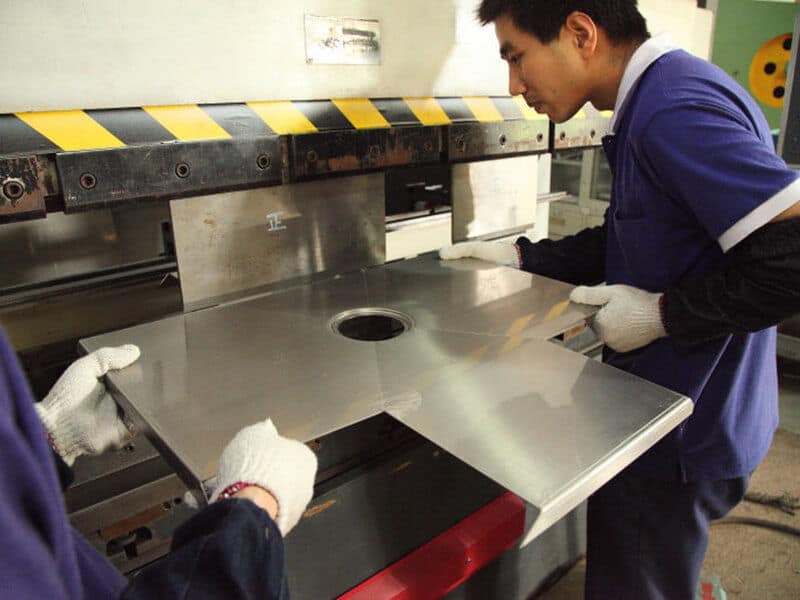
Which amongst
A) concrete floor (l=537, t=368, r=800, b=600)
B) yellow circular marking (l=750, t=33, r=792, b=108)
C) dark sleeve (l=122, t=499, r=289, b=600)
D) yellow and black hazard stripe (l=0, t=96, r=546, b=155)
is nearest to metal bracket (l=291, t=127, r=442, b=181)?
yellow and black hazard stripe (l=0, t=96, r=546, b=155)

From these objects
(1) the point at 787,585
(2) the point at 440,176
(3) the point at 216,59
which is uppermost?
(3) the point at 216,59

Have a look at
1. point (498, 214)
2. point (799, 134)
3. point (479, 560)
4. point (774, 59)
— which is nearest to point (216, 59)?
point (498, 214)

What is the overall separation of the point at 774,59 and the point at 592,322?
2625 millimetres

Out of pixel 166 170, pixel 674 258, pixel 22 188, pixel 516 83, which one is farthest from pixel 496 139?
pixel 22 188

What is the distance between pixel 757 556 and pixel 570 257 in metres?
1.32

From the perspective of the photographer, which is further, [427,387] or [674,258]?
[674,258]

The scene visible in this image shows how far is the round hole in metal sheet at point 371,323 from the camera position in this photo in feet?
3.94

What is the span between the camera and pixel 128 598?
573mm

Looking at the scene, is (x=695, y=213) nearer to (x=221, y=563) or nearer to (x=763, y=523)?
(x=221, y=563)

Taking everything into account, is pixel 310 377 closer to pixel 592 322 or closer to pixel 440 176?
pixel 592 322

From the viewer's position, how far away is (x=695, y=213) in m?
1.01

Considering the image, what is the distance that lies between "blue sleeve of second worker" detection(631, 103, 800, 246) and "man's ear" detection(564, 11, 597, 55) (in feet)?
0.86

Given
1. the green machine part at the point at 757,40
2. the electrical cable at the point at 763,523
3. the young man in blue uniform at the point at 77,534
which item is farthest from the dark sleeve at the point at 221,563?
the green machine part at the point at 757,40

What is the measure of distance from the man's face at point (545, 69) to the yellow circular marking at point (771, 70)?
2270 millimetres
